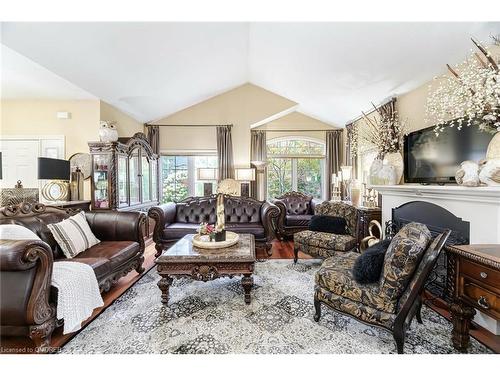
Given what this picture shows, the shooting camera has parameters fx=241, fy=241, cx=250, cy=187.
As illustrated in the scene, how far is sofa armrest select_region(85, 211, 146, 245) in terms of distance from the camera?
310cm

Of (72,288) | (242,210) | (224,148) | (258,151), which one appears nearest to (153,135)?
(224,148)

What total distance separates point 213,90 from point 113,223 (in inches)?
162

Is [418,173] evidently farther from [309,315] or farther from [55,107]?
[55,107]

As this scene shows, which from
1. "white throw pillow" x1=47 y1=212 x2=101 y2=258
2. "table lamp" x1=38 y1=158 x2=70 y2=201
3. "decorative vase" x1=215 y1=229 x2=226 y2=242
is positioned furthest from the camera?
"table lamp" x1=38 y1=158 x2=70 y2=201

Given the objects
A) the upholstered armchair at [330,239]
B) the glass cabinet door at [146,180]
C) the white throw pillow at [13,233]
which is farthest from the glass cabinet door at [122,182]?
the upholstered armchair at [330,239]

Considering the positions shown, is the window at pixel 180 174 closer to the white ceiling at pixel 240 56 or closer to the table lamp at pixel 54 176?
the white ceiling at pixel 240 56

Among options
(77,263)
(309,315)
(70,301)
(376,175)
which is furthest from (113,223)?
(376,175)

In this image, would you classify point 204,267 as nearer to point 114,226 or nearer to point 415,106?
point 114,226

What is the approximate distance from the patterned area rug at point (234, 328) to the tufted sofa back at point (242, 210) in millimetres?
1782

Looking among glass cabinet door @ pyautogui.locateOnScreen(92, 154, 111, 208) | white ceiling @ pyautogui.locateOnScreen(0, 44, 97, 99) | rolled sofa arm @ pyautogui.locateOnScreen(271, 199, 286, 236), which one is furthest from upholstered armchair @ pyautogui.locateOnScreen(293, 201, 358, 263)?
white ceiling @ pyautogui.locateOnScreen(0, 44, 97, 99)

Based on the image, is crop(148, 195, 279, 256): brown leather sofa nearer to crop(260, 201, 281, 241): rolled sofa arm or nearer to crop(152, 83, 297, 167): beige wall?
crop(260, 201, 281, 241): rolled sofa arm

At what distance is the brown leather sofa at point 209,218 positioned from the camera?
3.96 meters

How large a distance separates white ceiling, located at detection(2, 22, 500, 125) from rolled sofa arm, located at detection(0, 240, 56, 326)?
7.96ft

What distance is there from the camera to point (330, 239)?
3.35m
